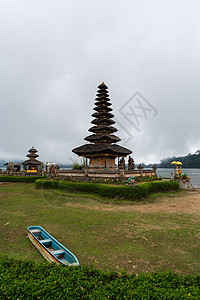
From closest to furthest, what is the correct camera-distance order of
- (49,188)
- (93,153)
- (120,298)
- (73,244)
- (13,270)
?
(120,298) → (13,270) → (73,244) → (49,188) → (93,153)

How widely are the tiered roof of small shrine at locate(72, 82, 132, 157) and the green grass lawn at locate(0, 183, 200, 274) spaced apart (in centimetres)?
1584

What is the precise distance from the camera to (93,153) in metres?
29.3

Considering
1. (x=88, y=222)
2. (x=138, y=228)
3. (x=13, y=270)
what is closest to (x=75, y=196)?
(x=88, y=222)

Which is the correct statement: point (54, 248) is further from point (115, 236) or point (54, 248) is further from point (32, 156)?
point (32, 156)

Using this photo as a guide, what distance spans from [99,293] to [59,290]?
0.84 meters

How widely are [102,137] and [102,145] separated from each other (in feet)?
5.78

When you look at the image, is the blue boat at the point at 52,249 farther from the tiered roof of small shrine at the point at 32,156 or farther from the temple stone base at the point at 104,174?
the tiered roof of small shrine at the point at 32,156

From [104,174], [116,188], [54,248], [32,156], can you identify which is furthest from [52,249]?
[32,156]

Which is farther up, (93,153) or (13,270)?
(93,153)

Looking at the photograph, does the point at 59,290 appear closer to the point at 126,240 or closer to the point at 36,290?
the point at 36,290

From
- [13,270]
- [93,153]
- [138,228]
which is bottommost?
[138,228]

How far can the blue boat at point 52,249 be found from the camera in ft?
18.0

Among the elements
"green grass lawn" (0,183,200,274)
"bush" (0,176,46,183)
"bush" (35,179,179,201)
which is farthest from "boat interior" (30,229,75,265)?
"bush" (0,176,46,183)

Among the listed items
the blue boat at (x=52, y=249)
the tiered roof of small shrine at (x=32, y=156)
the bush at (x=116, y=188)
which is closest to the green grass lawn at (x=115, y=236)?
the blue boat at (x=52, y=249)
